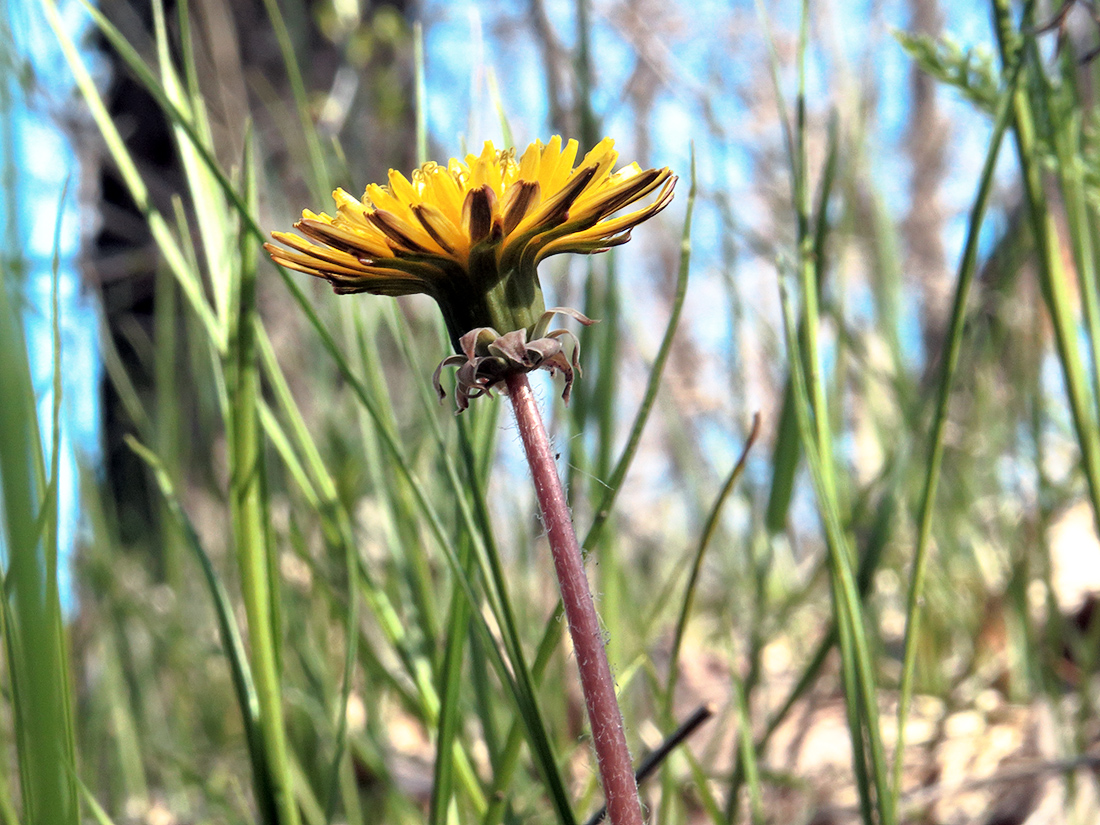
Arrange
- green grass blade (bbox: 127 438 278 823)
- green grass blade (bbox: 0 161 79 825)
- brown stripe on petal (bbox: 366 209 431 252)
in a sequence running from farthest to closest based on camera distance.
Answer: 1. green grass blade (bbox: 127 438 278 823)
2. brown stripe on petal (bbox: 366 209 431 252)
3. green grass blade (bbox: 0 161 79 825)

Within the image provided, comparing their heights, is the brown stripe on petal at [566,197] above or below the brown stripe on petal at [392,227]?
below

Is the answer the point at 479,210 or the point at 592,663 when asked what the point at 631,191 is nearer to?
the point at 479,210

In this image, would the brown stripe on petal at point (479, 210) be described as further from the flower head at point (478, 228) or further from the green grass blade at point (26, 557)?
the green grass blade at point (26, 557)

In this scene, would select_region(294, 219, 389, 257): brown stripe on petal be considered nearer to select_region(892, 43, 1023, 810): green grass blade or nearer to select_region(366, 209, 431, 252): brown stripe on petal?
select_region(366, 209, 431, 252): brown stripe on petal

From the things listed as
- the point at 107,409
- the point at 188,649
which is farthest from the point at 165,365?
the point at 107,409

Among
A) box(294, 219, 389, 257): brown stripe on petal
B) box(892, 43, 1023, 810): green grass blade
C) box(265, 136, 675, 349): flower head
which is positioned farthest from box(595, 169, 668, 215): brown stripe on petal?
box(892, 43, 1023, 810): green grass blade

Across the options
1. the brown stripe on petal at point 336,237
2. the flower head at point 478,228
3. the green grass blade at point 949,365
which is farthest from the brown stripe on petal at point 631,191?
the green grass blade at point 949,365

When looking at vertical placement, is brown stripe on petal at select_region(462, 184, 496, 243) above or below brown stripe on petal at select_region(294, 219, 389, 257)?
below
